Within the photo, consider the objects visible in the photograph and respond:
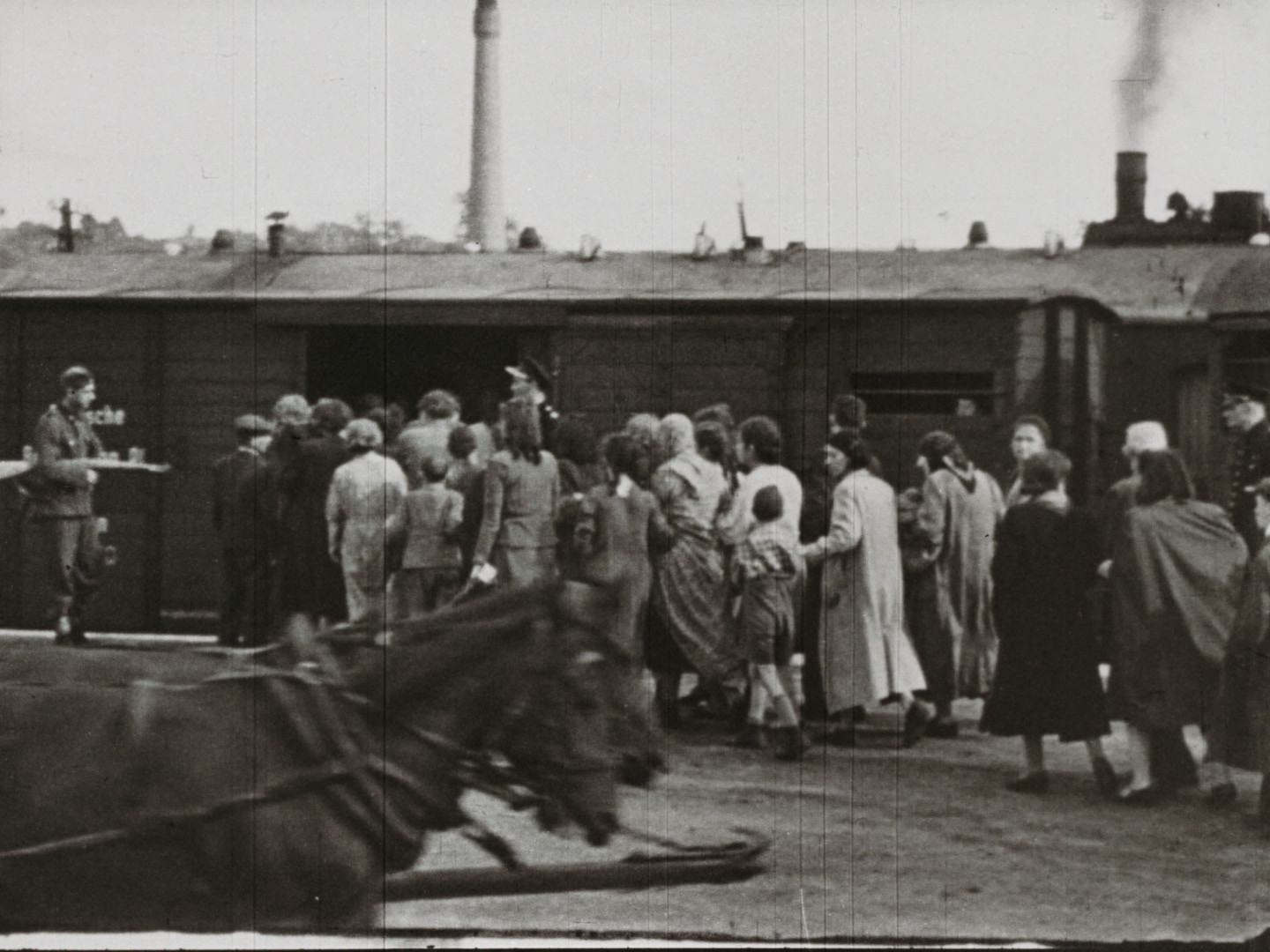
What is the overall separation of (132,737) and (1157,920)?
3474 mm

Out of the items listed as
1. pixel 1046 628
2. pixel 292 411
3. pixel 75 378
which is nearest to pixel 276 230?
pixel 292 411

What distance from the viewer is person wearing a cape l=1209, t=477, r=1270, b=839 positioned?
5941mm

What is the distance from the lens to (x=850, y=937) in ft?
19.0

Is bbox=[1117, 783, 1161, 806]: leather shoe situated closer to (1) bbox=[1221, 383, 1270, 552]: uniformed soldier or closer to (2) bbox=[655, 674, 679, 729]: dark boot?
(1) bbox=[1221, 383, 1270, 552]: uniformed soldier

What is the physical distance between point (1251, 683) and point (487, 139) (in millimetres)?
3338

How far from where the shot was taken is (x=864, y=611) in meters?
6.56

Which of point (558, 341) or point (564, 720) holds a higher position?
point (558, 341)

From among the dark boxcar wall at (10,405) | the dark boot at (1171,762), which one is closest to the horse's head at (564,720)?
the dark boot at (1171,762)

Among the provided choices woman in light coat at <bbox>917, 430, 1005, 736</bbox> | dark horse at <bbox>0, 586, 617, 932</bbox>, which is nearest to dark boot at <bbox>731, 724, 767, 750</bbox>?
woman in light coat at <bbox>917, 430, 1005, 736</bbox>

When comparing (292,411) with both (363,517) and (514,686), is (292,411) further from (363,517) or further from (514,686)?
(514,686)

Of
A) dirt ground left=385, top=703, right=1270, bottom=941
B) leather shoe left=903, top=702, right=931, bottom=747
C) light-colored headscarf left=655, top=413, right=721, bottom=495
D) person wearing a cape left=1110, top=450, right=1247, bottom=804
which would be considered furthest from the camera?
leather shoe left=903, top=702, right=931, bottom=747

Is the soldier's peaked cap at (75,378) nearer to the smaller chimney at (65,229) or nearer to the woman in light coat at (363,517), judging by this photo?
the smaller chimney at (65,229)

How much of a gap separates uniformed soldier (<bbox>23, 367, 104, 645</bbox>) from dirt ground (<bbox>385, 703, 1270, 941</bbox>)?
63.8 inches

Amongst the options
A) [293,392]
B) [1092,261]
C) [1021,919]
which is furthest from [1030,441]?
[293,392]
